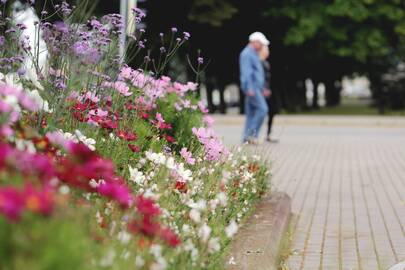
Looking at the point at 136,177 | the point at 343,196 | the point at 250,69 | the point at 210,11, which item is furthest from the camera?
the point at 210,11

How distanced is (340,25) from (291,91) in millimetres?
6187

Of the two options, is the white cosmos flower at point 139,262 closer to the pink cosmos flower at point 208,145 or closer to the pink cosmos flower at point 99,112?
the pink cosmos flower at point 99,112

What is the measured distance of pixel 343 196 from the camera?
417 inches

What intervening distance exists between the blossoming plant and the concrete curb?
123mm

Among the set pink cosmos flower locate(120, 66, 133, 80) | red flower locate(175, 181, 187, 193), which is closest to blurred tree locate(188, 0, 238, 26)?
pink cosmos flower locate(120, 66, 133, 80)

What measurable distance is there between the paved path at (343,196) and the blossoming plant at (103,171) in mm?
643

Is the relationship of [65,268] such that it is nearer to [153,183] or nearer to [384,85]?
[153,183]

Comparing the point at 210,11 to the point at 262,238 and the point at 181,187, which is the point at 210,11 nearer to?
the point at 262,238

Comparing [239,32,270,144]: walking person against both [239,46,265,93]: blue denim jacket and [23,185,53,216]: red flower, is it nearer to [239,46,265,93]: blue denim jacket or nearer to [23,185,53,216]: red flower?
[239,46,265,93]: blue denim jacket

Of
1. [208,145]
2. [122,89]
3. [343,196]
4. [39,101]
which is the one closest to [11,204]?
[39,101]

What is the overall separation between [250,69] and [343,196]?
6235 millimetres

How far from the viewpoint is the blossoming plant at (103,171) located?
2598 millimetres

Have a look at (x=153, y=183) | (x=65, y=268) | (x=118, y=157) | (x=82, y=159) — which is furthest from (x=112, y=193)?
(x=118, y=157)

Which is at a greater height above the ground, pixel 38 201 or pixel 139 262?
pixel 38 201
